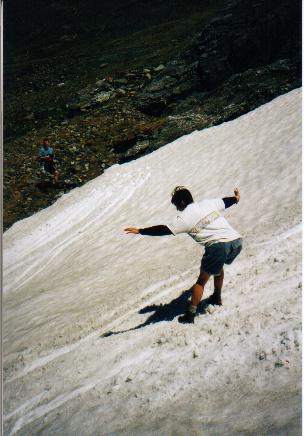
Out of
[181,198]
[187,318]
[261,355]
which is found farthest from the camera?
[187,318]

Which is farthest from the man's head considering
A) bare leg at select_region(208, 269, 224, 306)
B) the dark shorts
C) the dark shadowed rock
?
the dark shadowed rock

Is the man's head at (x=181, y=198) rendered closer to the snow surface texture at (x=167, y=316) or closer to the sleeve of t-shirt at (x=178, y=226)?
the sleeve of t-shirt at (x=178, y=226)

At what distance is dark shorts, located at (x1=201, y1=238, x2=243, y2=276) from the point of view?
4453 mm

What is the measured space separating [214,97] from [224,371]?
36.8 ft

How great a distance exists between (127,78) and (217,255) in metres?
16.8

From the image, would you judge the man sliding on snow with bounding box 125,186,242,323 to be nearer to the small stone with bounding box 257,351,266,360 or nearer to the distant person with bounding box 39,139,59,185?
the small stone with bounding box 257,351,266,360

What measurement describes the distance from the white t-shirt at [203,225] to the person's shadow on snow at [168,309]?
0.89 m

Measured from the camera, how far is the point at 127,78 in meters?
19.7

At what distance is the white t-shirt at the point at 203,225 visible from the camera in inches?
176

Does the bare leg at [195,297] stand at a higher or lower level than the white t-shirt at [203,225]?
lower

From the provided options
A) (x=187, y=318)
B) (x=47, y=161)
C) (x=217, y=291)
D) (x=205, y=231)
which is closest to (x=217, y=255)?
(x=205, y=231)

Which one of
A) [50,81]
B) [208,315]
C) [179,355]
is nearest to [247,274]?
[208,315]

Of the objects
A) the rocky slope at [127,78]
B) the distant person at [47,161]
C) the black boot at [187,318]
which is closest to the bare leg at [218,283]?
the black boot at [187,318]

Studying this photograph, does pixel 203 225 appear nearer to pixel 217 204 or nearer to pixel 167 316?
pixel 217 204
